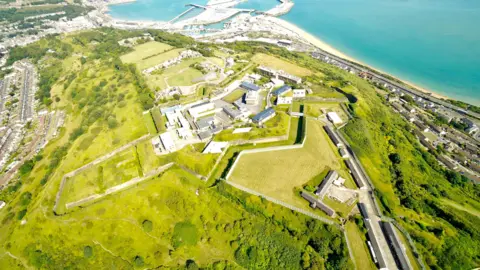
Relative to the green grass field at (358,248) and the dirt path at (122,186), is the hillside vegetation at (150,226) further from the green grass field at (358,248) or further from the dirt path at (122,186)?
the green grass field at (358,248)

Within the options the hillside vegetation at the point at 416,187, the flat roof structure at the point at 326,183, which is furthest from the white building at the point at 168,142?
the hillside vegetation at the point at 416,187

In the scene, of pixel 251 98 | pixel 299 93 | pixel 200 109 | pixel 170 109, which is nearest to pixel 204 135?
pixel 200 109

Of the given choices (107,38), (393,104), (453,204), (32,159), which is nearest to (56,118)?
(32,159)

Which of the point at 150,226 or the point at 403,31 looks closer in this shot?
the point at 150,226

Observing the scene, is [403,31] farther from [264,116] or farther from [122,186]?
[122,186]

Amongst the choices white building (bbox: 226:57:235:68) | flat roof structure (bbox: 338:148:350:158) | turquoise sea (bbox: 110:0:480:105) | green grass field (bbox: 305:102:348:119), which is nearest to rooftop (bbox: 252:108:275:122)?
green grass field (bbox: 305:102:348:119)

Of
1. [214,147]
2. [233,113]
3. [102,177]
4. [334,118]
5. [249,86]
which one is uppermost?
[334,118]
